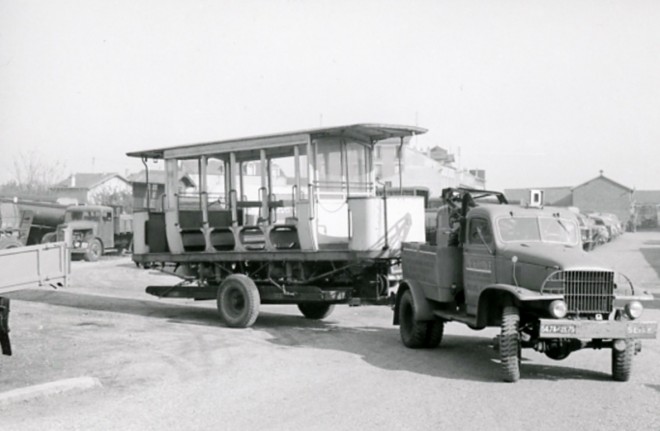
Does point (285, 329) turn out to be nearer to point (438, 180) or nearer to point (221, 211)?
point (221, 211)

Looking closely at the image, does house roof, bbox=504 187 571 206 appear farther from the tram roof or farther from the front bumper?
the front bumper

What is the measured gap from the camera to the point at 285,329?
13.2 m

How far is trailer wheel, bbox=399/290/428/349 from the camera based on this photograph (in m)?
10.9

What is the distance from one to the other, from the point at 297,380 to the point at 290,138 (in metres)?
5.45

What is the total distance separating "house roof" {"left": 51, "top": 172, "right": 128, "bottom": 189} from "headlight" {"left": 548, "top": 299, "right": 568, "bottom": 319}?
279 ft

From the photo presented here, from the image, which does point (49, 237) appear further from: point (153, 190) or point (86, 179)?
point (86, 179)

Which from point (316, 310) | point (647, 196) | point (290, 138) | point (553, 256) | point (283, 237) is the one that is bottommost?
point (316, 310)

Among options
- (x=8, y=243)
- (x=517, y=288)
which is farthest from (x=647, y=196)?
(x=517, y=288)

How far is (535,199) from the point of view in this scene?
419 inches

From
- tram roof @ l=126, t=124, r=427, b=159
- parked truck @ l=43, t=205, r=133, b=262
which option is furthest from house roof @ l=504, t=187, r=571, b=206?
tram roof @ l=126, t=124, r=427, b=159

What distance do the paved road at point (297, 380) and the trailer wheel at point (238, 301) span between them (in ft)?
1.08

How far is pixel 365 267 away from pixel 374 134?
2.66 m

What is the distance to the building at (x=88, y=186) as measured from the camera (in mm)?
82250

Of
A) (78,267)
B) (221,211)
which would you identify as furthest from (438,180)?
(221,211)
